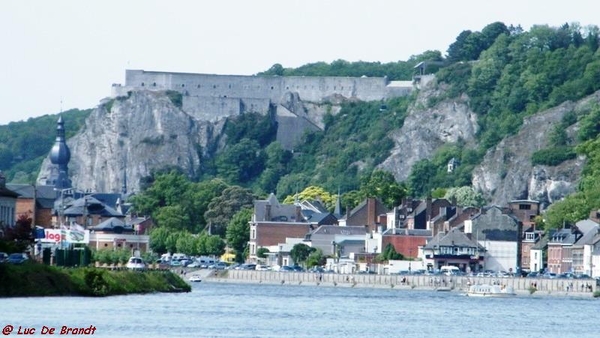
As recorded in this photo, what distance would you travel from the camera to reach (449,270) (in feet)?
482

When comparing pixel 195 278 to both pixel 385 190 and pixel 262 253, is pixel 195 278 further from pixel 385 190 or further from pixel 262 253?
pixel 385 190

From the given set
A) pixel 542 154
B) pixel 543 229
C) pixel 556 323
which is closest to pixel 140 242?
pixel 543 229

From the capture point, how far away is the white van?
470ft

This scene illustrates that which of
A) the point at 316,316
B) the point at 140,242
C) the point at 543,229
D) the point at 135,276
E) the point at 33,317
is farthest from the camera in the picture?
the point at 543,229

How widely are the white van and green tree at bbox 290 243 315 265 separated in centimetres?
1362

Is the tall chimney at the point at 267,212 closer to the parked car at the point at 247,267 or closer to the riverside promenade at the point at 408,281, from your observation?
the parked car at the point at 247,267

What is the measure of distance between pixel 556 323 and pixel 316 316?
31.0 ft

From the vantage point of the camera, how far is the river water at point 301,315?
73.1 m

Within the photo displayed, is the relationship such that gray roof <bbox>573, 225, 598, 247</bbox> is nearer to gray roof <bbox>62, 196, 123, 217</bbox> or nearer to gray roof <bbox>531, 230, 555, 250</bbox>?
gray roof <bbox>531, 230, 555, 250</bbox>

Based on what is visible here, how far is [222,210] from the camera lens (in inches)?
7338

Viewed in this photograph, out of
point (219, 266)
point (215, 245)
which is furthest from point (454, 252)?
point (215, 245)

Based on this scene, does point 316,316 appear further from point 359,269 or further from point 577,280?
point 359,269

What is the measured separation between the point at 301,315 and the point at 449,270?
190 feet

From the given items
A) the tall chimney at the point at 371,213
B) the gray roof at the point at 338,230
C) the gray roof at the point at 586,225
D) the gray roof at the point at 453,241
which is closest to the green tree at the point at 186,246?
the gray roof at the point at 338,230
